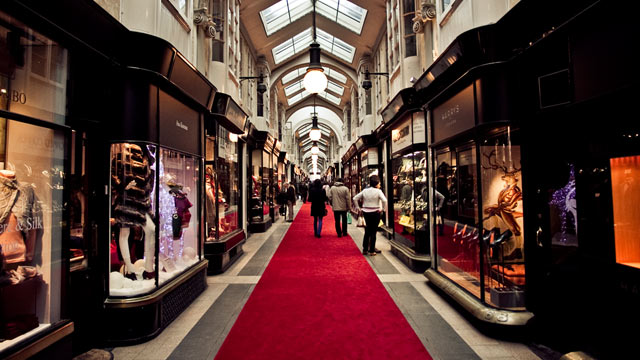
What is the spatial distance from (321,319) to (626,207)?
2.84 m

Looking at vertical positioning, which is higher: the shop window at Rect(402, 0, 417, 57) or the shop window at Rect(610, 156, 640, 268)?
the shop window at Rect(402, 0, 417, 57)

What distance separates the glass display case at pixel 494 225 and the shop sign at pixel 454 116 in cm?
25

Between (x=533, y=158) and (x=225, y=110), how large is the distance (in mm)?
4449

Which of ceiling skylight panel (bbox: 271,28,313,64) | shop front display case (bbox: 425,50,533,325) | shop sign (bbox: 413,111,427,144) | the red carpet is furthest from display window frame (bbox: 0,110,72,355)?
ceiling skylight panel (bbox: 271,28,313,64)

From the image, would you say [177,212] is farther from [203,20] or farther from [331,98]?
[331,98]

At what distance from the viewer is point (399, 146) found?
6.71m

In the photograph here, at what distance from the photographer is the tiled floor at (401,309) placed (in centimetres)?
278

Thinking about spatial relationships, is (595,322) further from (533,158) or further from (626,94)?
(626,94)

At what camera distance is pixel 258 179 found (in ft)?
34.3

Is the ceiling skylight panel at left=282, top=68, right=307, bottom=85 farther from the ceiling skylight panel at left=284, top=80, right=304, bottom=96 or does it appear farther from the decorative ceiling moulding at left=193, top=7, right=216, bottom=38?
the decorative ceiling moulding at left=193, top=7, right=216, bottom=38

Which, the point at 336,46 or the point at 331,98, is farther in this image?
the point at 331,98

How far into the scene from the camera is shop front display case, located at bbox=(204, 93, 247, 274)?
5.35 m

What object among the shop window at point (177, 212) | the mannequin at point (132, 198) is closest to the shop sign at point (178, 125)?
the shop window at point (177, 212)

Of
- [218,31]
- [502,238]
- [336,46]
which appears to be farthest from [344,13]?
[502,238]
